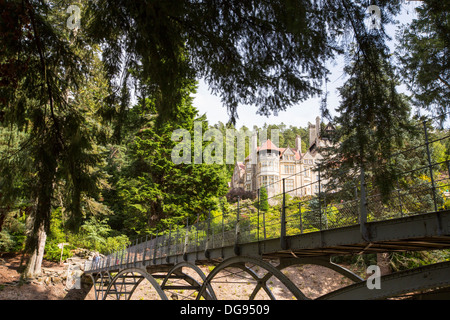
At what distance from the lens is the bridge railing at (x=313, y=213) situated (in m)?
4.81

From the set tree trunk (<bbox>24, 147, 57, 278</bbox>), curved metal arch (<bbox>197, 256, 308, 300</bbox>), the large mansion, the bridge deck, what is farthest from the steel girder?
the large mansion

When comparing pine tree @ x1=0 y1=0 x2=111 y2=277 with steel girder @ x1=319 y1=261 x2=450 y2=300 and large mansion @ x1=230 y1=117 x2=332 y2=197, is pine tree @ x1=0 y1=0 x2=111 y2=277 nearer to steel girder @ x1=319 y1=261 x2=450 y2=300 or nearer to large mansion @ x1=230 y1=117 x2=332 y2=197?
steel girder @ x1=319 y1=261 x2=450 y2=300

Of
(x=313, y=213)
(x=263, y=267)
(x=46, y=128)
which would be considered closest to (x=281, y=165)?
(x=313, y=213)

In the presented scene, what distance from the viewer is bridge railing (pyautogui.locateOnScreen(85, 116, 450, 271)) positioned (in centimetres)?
481

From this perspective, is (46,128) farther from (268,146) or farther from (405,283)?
(268,146)

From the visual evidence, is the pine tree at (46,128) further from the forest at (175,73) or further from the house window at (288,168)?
the house window at (288,168)

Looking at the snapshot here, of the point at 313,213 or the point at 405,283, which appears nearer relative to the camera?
the point at 405,283

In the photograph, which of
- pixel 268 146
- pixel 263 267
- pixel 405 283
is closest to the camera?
pixel 405 283

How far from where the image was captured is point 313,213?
9.90 meters

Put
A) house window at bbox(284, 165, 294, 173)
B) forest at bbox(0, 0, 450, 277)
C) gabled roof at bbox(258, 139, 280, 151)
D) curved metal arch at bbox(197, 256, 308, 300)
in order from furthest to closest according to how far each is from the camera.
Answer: gabled roof at bbox(258, 139, 280, 151) → house window at bbox(284, 165, 294, 173) → curved metal arch at bbox(197, 256, 308, 300) → forest at bbox(0, 0, 450, 277)

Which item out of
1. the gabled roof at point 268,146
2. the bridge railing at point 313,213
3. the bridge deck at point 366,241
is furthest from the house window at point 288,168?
the bridge deck at point 366,241

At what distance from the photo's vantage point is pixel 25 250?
413 cm

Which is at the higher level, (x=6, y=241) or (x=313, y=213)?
(x=6, y=241)
